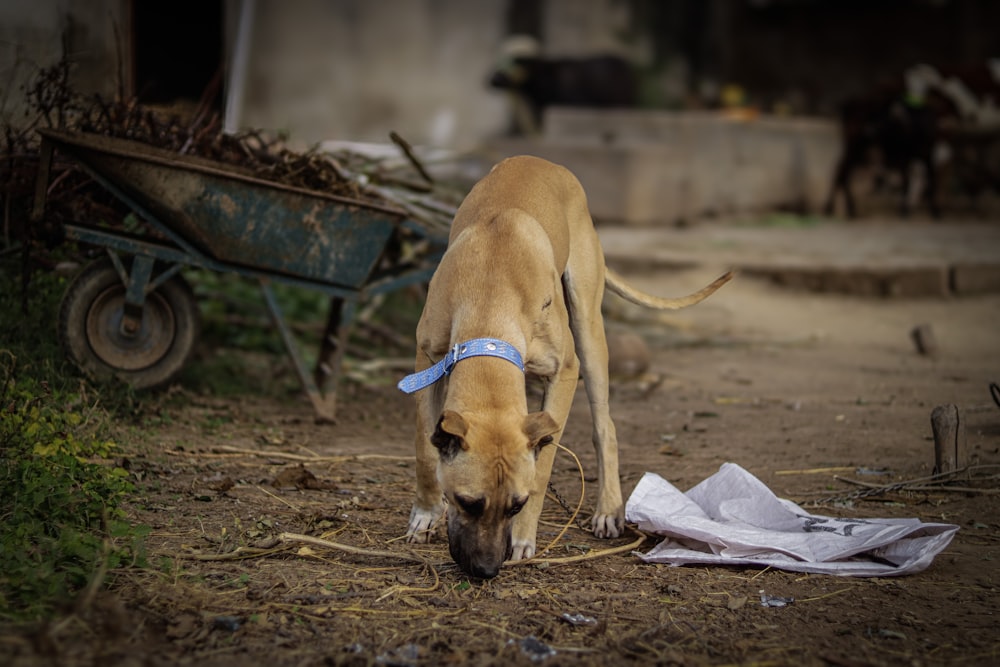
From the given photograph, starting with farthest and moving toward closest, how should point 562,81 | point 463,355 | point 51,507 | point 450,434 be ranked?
point 562,81 < point 51,507 < point 463,355 < point 450,434

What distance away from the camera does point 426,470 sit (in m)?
4.05

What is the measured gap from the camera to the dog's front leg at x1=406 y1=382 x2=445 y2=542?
402 centimetres

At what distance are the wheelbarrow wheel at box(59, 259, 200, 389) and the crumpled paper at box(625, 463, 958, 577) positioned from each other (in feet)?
8.94

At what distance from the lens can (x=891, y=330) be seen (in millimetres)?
8688

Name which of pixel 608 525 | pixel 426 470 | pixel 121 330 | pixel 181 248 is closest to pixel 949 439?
pixel 608 525

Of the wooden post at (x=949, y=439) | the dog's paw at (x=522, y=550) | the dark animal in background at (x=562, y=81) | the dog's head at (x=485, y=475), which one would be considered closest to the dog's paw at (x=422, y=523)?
the dog's paw at (x=522, y=550)

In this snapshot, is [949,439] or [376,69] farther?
[376,69]

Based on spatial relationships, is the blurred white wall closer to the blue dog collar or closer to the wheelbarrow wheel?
the wheelbarrow wheel

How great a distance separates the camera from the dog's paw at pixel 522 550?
387cm

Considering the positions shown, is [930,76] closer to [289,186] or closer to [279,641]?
[289,186]

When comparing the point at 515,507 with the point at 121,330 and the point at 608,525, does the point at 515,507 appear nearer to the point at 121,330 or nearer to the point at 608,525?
the point at 608,525

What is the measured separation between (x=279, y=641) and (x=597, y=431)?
193 centimetres

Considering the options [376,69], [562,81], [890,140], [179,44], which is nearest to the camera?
[890,140]

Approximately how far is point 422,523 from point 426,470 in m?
0.21
